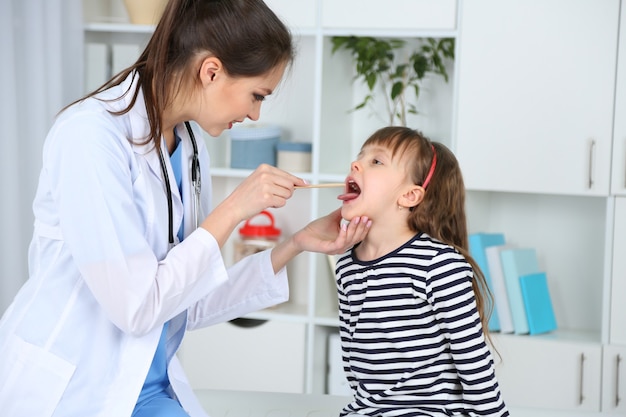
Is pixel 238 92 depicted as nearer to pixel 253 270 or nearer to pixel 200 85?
pixel 200 85

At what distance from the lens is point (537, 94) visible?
8.40 feet

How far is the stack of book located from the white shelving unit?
5cm

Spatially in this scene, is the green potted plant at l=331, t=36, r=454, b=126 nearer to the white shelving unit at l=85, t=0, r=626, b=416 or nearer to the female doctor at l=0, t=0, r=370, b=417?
the white shelving unit at l=85, t=0, r=626, b=416

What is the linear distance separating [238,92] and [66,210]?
0.39 meters

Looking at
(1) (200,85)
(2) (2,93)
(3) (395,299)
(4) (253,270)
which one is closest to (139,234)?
(1) (200,85)

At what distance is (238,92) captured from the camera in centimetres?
159

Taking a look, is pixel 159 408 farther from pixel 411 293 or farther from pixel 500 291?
pixel 500 291

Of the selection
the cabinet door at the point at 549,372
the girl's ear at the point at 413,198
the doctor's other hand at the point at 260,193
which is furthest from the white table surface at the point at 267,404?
the cabinet door at the point at 549,372

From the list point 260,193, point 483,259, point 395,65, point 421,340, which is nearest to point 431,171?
point 421,340

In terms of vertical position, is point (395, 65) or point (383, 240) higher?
point (395, 65)

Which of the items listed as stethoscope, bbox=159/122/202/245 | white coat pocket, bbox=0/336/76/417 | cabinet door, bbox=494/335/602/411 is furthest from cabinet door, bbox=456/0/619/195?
white coat pocket, bbox=0/336/76/417

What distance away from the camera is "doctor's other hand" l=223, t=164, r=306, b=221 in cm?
152

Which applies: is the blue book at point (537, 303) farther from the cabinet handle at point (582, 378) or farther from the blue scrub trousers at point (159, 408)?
the blue scrub trousers at point (159, 408)

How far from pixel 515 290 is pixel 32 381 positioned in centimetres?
→ 167
